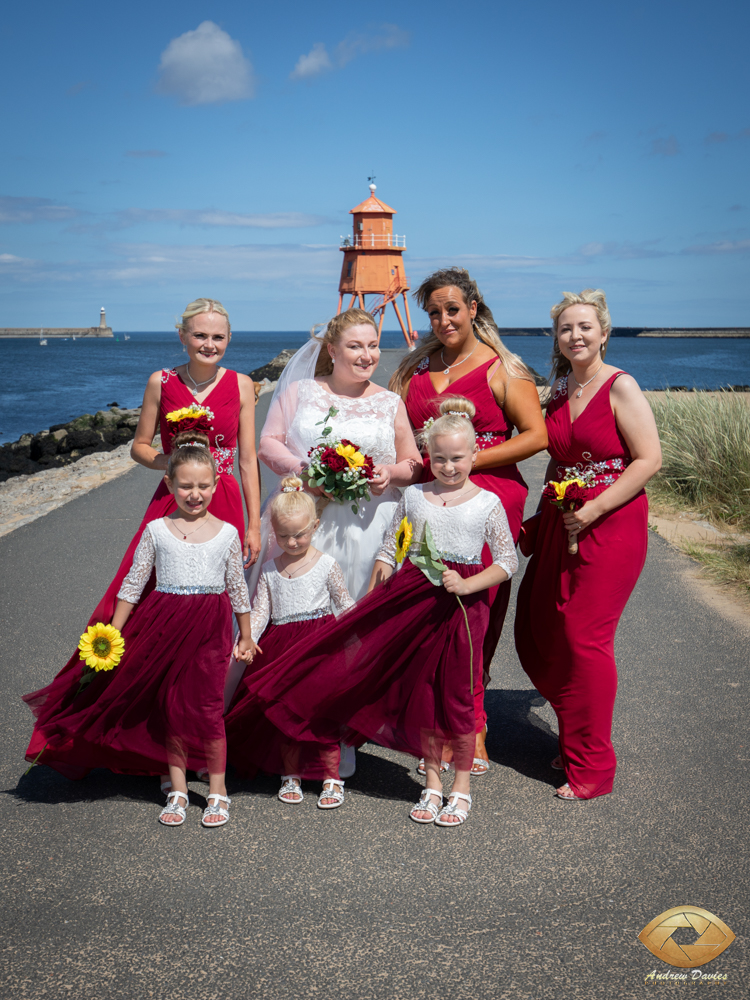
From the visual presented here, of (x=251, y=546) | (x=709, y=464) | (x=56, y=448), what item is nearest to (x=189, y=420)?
(x=251, y=546)

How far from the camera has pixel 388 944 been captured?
10.1 feet

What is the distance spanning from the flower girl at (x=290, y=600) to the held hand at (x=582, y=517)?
4.02 feet

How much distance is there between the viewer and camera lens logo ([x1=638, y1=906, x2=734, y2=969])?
3.00 metres

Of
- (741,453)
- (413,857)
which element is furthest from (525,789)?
(741,453)

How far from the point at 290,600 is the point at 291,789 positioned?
3.15ft

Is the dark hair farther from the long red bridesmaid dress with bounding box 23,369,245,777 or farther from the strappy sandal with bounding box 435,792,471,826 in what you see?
the strappy sandal with bounding box 435,792,471,826

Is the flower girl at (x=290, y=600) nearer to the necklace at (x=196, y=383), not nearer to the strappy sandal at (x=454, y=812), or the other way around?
the strappy sandal at (x=454, y=812)

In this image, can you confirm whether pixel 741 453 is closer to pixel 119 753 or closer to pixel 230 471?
pixel 230 471

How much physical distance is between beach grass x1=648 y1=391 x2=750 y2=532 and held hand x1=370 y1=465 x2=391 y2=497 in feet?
24.4

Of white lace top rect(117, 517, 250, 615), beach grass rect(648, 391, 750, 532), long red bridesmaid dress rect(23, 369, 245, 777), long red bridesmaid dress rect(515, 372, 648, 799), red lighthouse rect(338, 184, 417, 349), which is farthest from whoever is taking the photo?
red lighthouse rect(338, 184, 417, 349)

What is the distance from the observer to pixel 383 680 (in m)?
4.14

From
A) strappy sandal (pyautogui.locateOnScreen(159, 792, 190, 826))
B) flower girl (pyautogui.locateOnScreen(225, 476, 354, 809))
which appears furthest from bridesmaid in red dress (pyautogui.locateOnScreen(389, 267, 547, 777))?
strappy sandal (pyautogui.locateOnScreen(159, 792, 190, 826))

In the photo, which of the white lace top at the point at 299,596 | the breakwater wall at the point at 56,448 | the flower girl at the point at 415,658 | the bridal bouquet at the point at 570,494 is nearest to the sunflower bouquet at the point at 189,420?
the white lace top at the point at 299,596

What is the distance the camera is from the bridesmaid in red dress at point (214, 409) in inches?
175
